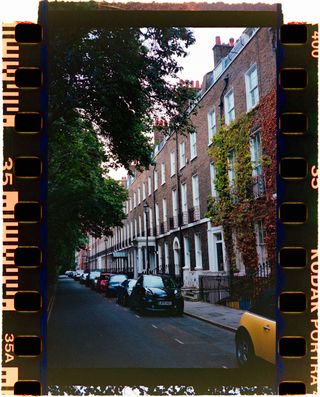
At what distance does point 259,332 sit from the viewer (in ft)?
20.6

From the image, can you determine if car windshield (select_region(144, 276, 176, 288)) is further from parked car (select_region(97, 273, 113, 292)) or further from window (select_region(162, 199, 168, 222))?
parked car (select_region(97, 273, 113, 292))

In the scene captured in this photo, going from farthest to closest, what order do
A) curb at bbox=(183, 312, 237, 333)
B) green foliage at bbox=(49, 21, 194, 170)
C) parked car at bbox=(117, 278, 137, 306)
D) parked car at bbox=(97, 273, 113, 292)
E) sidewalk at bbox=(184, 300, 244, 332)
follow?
parked car at bbox=(97, 273, 113, 292), parked car at bbox=(117, 278, 137, 306), curb at bbox=(183, 312, 237, 333), sidewalk at bbox=(184, 300, 244, 332), green foliage at bbox=(49, 21, 194, 170)

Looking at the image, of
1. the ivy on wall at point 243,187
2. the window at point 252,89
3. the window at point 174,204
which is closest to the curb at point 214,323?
the ivy on wall at point 243,187

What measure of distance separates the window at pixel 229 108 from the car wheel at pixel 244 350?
4.46m

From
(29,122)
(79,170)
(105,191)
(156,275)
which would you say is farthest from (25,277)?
(105,191)

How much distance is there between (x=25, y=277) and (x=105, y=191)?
1981cm

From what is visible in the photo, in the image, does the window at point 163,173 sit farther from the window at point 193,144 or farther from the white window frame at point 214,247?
the white window frame at point 214,247

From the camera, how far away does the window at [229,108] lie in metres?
8.80

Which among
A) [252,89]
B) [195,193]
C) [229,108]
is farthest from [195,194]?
[252,89]

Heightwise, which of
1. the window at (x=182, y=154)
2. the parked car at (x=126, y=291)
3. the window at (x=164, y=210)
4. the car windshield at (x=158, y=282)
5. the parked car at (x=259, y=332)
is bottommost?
the parked car at (x=126, y=291)

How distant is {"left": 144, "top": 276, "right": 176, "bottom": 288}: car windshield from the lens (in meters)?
14.4

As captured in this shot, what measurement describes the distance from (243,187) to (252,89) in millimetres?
2156

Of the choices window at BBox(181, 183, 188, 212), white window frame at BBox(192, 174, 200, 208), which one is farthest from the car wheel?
window at BBox(181, 183, 188, 212)

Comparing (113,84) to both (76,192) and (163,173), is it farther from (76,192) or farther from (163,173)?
(76,192)
